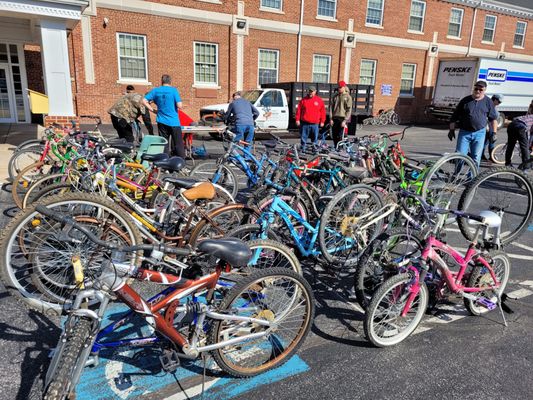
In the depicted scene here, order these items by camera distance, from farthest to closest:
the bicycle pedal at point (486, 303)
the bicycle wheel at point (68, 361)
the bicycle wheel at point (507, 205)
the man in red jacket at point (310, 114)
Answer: the man in red jacket at point (310, 114) < the bicycle wheel at point (507, 205) < the bicycle pedal at point (486, 303) < the bicycle wheel at point (68, 361)

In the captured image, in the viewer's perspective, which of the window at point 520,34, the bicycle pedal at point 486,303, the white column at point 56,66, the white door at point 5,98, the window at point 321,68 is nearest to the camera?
the bicycle pedal at point 486,303

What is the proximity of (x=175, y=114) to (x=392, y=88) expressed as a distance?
2010cm

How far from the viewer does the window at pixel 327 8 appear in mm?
21125

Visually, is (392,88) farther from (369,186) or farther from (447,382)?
(447,382)

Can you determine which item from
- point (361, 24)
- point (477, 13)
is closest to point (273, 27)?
point (361, 24)

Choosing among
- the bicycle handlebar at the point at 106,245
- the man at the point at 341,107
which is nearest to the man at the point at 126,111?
the man at the point at 341,107

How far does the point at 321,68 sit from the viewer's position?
72.6 feet

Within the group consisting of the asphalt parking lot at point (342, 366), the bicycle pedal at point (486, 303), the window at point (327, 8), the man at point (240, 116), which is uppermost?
the window at point (327, 8)

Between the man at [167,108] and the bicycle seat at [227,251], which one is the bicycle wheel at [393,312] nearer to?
the bicycle seat at [227,251]

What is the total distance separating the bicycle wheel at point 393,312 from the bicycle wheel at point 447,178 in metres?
1.76

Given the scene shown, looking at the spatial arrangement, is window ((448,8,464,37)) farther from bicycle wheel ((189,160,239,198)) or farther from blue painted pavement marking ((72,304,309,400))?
blue painted pavement marking ((72,304,309,400))

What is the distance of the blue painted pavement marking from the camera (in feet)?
8.39

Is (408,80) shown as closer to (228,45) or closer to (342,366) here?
(228,45)

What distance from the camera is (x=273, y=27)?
19844 mm
